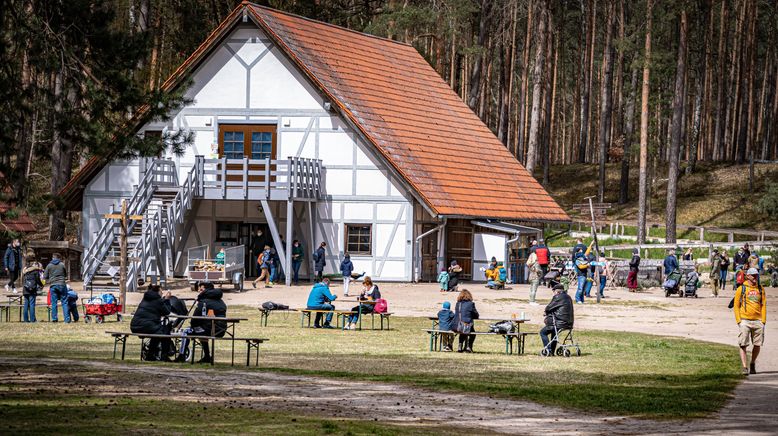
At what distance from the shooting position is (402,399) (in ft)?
50.6

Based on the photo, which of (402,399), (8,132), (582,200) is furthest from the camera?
(582,200)

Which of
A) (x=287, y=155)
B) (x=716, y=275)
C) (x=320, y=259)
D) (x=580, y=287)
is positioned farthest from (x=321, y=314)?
(x=716, y=275)

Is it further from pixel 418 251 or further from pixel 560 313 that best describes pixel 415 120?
pixel 560 313

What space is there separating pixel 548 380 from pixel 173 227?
70.6ft

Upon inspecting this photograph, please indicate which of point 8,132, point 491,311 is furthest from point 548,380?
point 491,311

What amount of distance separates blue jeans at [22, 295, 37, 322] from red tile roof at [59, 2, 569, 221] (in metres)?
14.7

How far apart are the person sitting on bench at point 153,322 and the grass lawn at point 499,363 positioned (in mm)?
414

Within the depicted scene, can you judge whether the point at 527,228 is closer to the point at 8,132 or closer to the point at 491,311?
the point at 491,311

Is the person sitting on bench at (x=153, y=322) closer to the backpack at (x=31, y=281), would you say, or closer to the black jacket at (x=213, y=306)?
the black jacket at (x=213, y=306)

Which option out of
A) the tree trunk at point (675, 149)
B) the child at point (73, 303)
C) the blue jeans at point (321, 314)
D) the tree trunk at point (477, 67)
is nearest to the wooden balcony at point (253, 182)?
the blue jeans at point (321, 314)

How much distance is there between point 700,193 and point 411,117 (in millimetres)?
26851

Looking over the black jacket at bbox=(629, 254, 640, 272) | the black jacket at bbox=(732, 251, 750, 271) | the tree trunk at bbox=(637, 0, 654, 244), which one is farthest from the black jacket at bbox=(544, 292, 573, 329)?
the tree trunk at bbox=(637, 0, 654, 244)

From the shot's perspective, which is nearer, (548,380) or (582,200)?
(548,380)

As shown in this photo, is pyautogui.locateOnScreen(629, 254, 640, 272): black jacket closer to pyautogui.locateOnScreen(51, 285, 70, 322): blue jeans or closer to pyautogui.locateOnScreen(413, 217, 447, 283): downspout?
pyautogui.locateOnScreen(413, 217, 447, 283): downspout
